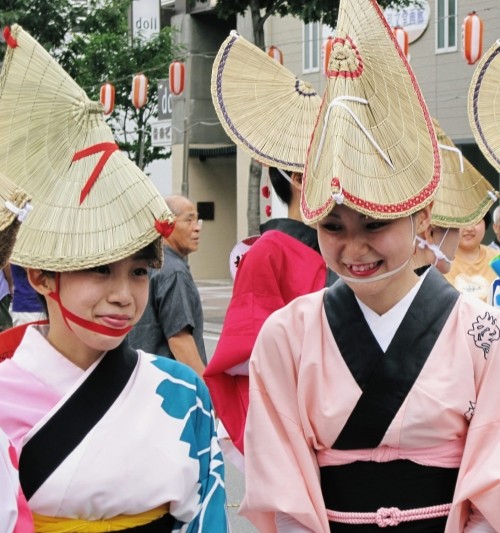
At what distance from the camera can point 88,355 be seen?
2756 millimetres

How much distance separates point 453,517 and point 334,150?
Answer: 0.95 metres

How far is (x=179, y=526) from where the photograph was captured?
9.02 feet

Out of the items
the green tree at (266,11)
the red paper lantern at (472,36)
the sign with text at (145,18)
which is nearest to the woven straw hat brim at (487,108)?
the green tree at (266,11)

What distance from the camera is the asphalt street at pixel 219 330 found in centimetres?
611

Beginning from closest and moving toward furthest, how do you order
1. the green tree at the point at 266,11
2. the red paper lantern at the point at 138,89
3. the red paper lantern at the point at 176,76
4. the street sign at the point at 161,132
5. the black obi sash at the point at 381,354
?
1. the black obi sash at the point at 381,354
2. the green tree at the point at 266,11
3. the red paper lantern at the point at 176,76
4. the red paper lantern at the point at 138,89
5. the street sign at the point at 161,132

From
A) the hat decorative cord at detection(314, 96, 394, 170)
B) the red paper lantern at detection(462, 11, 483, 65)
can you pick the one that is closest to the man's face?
the hat decorative cord at detection(314, 96, 394, 170)

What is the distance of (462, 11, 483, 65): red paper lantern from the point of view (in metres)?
15.7

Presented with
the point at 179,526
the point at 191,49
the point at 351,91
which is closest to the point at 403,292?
the point at 351,91

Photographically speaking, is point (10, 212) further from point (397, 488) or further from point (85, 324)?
point (397, 488)

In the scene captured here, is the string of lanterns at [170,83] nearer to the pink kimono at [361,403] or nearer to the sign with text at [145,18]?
the sign with text at [145,18]

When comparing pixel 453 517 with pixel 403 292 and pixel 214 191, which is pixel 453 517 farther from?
pixel 214 191

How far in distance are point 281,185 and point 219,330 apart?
12784mm

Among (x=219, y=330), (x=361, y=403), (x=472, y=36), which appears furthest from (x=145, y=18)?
(x=361, y=403)

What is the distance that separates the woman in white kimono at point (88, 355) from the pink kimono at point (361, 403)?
0.17 m
